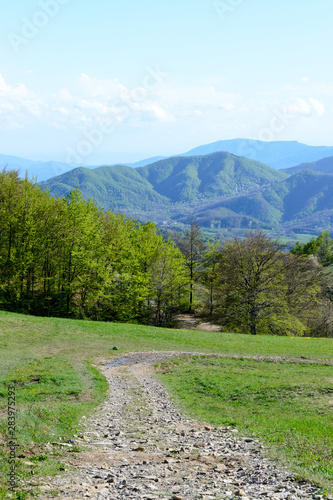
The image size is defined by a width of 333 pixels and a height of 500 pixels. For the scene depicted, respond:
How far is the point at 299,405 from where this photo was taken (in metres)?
16.7

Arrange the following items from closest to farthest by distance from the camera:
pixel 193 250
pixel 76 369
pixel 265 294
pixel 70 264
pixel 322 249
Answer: pixel 76 369 < pixel 70 264 < pixel 265 294 < pixel 193 250 < pixel 322 249

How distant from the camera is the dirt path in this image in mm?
8469

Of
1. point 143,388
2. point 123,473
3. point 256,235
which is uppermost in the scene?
point 256,235

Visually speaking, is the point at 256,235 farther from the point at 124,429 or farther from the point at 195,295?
→ the point at 124,429

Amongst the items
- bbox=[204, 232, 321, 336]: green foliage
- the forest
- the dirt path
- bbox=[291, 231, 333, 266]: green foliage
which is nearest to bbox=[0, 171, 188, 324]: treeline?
the forest

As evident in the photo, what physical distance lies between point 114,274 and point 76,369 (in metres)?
28.4

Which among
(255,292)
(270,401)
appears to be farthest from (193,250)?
(270,401)

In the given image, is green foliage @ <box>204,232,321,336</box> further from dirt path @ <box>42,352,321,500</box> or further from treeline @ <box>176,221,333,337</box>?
dirt path @ <box>42,352,321,500</box>

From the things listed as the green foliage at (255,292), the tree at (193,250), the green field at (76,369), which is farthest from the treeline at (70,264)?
the tree at (193,250)

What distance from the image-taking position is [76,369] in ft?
77.0

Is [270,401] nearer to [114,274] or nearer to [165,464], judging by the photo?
[165,464]

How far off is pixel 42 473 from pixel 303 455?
7151 millimetres

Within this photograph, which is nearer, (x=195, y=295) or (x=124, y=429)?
(x=124, y=429)

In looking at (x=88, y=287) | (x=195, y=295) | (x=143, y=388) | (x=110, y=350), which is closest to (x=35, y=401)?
(x=143, y=388)
